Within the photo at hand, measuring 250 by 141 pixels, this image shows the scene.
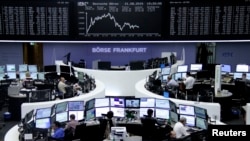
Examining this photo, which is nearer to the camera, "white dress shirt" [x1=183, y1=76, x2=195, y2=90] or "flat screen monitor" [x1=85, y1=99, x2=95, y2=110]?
"flat screen monitor" [x1=85, y1=99, x2=95, y2=110]

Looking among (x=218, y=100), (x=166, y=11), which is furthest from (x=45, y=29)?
(x=218, y=100)

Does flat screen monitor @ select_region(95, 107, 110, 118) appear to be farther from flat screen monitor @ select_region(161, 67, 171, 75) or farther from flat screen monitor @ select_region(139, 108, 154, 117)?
flat screen monitor @ select_region(161, 67, 171, 75)

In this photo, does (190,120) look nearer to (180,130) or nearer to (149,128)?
(180,130)

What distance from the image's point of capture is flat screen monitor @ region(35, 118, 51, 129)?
8.52m

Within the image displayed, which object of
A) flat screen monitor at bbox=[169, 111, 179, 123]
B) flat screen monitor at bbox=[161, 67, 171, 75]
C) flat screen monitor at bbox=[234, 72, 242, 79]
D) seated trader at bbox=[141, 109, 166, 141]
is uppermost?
flat screen monitor at bbox=[161, 67, 171, 75]

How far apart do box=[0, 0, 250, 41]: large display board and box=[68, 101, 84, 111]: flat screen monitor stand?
581 cm

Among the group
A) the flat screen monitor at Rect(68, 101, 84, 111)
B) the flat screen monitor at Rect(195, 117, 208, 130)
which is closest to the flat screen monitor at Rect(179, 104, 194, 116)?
the flat screen monitor at Rect(195, 117, 208, 130)

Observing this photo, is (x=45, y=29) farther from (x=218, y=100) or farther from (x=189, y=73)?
(x=218, y=100)

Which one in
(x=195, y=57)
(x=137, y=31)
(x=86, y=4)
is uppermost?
(x=86, y=4)

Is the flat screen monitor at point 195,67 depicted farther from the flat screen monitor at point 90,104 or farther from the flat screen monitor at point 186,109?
the flat screen monitor at point 90,104

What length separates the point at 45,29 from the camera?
575 inches

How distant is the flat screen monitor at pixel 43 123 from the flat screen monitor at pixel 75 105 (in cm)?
66

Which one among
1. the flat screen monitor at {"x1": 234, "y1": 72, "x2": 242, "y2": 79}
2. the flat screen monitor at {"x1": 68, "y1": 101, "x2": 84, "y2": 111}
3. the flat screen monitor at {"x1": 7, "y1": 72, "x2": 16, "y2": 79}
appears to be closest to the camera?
the flat screen monitor at {"x1": 68, "y1": 101, "x2": 84, "y2": 111}

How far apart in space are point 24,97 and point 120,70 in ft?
13.6
